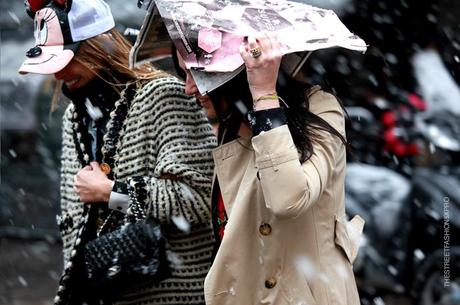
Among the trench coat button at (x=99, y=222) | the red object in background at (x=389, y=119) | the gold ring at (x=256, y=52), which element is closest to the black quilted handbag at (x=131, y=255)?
the trench coat button at (x=99, y=222)

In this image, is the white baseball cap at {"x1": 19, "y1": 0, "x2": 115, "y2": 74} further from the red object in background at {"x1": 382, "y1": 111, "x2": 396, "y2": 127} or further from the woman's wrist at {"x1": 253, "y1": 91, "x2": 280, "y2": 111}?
the red object in background at {"x1": 382, "y1": 111, "x2": 396, "y2": 127}

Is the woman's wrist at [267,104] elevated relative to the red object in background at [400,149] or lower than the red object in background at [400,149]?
elevated

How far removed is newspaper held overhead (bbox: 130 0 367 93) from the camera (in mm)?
2770

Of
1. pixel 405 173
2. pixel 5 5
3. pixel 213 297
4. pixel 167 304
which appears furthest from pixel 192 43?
pixel 5 5

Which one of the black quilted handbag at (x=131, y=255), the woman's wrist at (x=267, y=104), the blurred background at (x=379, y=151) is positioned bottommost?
the blurred background at (x=379, y=151)

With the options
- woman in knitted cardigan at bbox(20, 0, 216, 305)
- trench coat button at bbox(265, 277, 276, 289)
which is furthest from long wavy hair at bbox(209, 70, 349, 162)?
woman in knitted cardigan at bbox(20, 0, 216, 305)

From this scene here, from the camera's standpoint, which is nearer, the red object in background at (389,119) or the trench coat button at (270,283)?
the trench coat button at (270,283)

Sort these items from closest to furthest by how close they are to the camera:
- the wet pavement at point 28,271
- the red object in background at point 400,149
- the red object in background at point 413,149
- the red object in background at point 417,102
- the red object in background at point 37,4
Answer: the red object in background at point 37,4
the red object in background at point 413,149
the red object in background at point 400,149
the red object in background at point 417,102
the wet pavement at point 28,271

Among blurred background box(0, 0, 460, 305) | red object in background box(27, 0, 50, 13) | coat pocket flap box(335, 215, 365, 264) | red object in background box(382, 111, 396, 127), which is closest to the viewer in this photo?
coat pocket flap box(335, 215, 365, 264)

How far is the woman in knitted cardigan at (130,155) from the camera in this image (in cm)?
342

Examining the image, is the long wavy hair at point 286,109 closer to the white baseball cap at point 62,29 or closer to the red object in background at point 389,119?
the white baseball cap at point 62,29

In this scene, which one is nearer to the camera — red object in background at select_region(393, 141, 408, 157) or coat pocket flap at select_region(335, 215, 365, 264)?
coat pocket flap at select_region(335, 215, 365, 264)

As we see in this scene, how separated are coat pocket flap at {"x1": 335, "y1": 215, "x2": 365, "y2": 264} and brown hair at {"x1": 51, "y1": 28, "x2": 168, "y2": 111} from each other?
974 millimetres

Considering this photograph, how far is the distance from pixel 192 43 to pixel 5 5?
752cm
